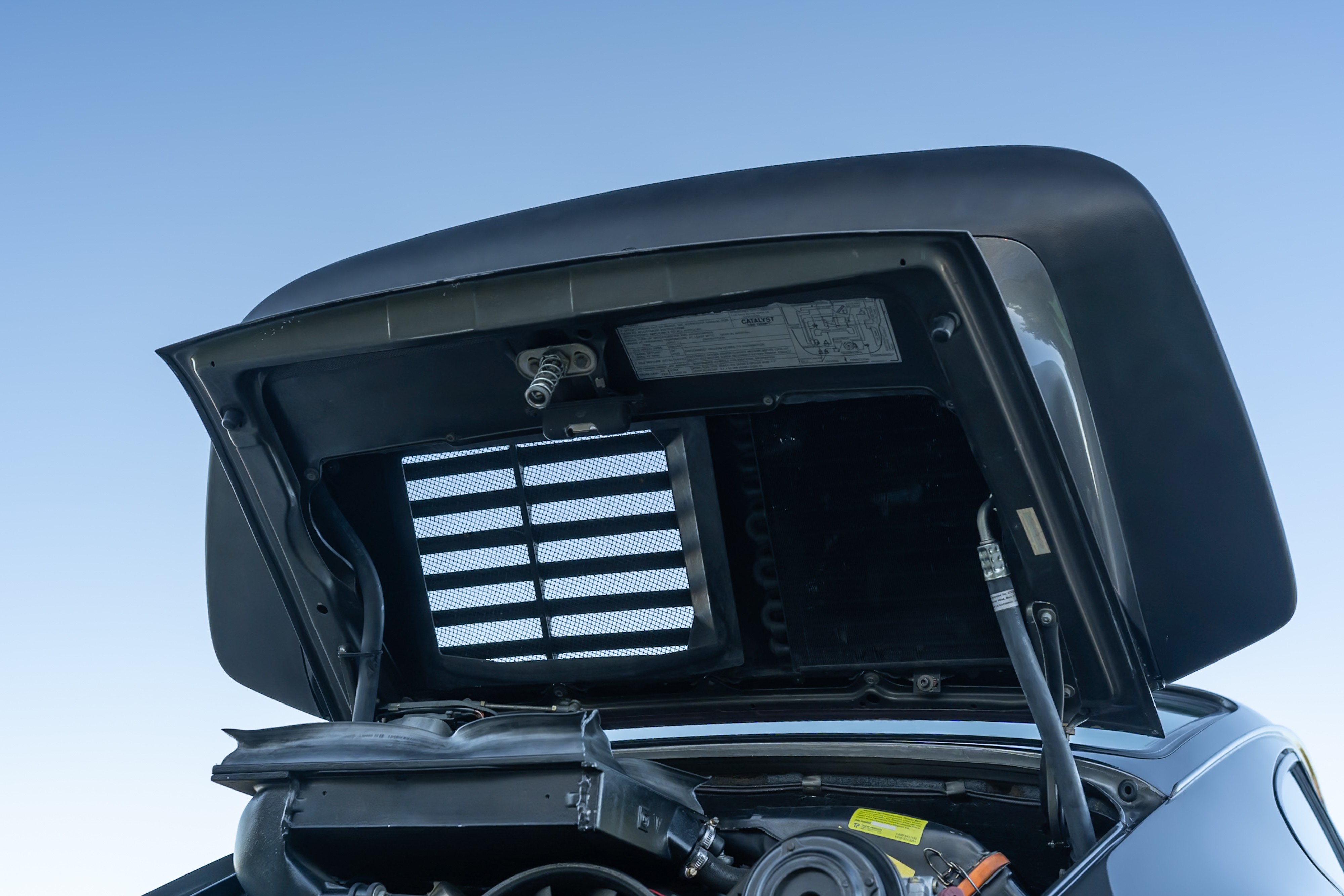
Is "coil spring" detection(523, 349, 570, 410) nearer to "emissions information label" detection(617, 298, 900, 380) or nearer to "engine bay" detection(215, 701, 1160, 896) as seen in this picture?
"emissions information label" detection(617, 298, 900, 380)

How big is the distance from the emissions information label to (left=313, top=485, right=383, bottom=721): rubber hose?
2.62 ft

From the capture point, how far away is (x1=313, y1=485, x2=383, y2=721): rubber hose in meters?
2.40

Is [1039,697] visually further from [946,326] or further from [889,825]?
[946,326]

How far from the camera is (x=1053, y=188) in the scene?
1.93 metres

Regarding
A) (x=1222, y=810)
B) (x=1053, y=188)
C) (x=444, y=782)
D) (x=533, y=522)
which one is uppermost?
(x=1053, y=188)

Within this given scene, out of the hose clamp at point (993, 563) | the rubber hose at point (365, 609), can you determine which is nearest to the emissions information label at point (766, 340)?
the hose clamp at point (993, 563)

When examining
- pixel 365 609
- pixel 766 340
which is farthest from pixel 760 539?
pixel 365 609

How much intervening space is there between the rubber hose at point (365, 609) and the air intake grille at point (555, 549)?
0.39ft

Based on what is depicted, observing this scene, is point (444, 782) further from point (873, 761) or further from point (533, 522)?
point (873, 761)

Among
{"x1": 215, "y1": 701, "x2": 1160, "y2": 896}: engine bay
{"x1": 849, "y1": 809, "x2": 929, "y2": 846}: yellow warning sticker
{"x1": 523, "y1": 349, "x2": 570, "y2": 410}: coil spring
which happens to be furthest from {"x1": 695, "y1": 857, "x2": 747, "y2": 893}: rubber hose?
{"x1": 523, "y1": 349, "x2": 570, "y2": 410}: coil spring

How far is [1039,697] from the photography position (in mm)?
1803

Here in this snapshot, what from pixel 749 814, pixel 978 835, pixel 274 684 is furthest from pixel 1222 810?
pixel 274 684

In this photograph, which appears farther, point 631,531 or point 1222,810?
point 631,531

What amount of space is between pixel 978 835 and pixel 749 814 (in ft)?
1.41
